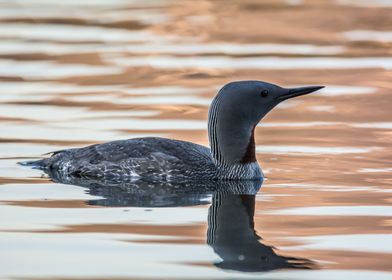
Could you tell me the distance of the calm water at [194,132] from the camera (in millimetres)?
6828

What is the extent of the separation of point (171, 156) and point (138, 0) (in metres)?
12.7

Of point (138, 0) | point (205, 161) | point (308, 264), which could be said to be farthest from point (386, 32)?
point (308, 264)

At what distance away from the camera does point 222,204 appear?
8492 millimetres

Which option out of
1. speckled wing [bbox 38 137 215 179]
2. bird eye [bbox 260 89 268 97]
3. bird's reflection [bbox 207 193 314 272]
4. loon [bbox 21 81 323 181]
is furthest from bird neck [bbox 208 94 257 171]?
bird's reflection [bbox 207 193 314 272]

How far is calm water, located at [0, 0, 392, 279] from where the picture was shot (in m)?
6.83

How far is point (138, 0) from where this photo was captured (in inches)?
859

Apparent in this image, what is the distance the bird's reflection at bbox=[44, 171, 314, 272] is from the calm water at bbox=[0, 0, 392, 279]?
0.06 feet

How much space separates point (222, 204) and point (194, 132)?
267cm

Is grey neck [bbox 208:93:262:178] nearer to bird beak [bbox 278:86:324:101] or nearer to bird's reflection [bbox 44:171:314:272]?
bird's reflection [bbox 44:171:314:272]

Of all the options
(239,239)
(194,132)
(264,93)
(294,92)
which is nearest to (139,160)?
(264,93)

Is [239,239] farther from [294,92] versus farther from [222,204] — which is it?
[294,92]

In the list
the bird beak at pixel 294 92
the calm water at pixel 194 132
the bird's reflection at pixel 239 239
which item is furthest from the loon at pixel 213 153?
the bird's reflection at pixel 239 239

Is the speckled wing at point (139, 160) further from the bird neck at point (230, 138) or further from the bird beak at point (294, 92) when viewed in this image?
the bird beak at point (294, 92)

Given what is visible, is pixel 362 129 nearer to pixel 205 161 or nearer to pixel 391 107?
pixel 391 107
